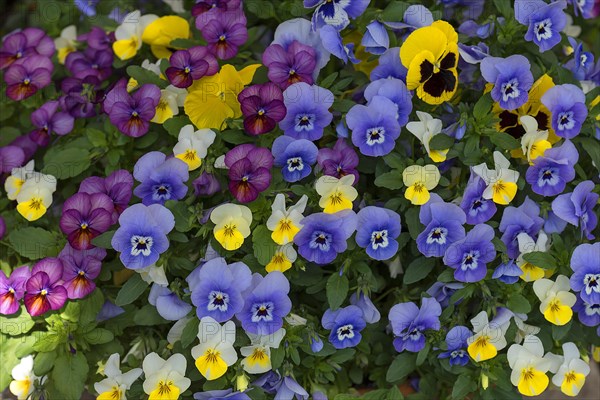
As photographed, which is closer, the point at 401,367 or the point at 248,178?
the point at 248,178

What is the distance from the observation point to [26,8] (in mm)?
2529

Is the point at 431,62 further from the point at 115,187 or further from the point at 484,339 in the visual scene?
the point at 115,187

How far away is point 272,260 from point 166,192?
25 centimetres

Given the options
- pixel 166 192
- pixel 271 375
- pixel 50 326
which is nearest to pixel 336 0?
pixel 166 192

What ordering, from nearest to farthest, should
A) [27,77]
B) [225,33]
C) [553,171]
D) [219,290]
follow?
[219,290]
[553,171]
[225,33]
[27,77]

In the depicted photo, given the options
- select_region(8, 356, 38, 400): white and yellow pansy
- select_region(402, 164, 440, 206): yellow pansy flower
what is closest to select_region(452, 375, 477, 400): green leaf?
select_region(402, 164, 440, 206): yellow pansy flower

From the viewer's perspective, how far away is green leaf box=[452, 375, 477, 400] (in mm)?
1534

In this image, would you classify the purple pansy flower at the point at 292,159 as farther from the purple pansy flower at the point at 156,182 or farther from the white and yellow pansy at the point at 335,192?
the purple pansy flower at the point at 156,182

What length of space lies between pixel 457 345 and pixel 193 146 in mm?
665

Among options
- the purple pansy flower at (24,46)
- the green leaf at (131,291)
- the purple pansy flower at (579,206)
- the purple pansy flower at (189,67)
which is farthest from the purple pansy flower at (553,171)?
the purple pansy flower at (24,46)

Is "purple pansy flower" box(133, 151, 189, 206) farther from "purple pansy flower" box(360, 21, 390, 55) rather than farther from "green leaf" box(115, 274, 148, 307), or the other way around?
"purple pansy flower" box(360, 21, 390, 55)

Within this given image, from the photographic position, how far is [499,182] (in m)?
1.50

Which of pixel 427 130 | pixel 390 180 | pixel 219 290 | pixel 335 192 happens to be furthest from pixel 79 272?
pixel 427 130

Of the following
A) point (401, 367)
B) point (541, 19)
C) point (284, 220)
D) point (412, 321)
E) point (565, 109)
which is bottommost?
point (401, 367)
